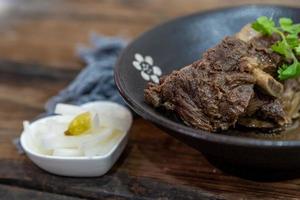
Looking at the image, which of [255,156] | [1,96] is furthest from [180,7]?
[255,156]

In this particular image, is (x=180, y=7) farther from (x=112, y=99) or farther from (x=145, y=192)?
(x=145, y=192)

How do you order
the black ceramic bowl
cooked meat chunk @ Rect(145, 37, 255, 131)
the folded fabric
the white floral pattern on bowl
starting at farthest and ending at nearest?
1. the folded fabric
2. the white floral pattern on bowl
3. cooked meat chunk @ Rect(145, 37, 255, 131)
4. the black ceramic bowl

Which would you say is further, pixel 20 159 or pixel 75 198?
pixel 20 159

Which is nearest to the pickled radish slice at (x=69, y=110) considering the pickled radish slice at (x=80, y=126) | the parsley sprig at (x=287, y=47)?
the pickled radish slice at (x=80, y=126)

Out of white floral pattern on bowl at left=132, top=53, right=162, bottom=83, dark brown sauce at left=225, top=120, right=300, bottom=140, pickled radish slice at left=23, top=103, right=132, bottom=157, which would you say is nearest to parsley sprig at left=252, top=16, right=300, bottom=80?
dark brown sauce at left=225, top=120, right=300, bottom=140

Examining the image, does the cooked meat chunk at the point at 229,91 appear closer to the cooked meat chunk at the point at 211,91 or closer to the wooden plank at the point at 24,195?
the cooked meat chunk at the point at 211,91

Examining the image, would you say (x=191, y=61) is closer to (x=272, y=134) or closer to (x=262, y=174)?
(x=272, y=134)

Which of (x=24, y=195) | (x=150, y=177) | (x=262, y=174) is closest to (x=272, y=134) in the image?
(x=262, y=174)

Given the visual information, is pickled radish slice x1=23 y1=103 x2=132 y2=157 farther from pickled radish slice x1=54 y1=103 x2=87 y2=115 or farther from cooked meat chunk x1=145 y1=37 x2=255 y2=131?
cooked meat chunk x1=145 y1=37 x2=255 y2=131
